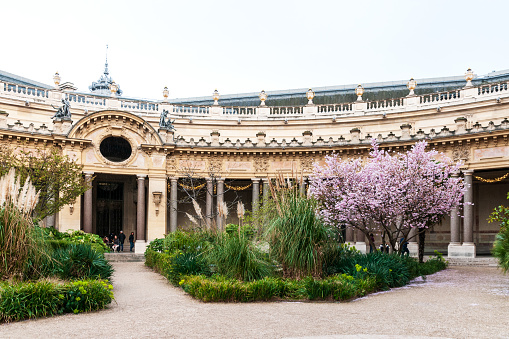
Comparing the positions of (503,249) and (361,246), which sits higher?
(503,249)

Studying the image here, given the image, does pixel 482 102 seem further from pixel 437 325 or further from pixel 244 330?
pixel 244 330

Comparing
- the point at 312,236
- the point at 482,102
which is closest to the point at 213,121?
the point at 482,102

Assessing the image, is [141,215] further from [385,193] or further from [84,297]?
[84,297]

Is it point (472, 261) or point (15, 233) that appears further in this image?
point (472, 261)

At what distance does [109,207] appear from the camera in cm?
3481

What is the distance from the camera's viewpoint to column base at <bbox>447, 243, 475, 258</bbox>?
26.6m

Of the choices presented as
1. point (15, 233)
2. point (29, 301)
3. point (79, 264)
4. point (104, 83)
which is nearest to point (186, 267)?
point (79, 264)

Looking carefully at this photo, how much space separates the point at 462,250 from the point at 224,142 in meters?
16.0

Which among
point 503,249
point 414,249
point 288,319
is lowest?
point 414,249

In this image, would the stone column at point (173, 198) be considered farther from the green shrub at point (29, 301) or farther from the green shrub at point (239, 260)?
the green shrub at point (29, 301)

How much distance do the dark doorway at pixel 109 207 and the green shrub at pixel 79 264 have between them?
21462 millimetres

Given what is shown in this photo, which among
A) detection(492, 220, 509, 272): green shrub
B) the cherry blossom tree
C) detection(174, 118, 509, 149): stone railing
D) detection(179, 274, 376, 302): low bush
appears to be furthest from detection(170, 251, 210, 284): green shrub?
detection(174, 118, 509, 149): stone railing

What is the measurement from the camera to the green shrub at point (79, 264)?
40.8 ft

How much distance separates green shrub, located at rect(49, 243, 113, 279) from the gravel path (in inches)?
37.9
